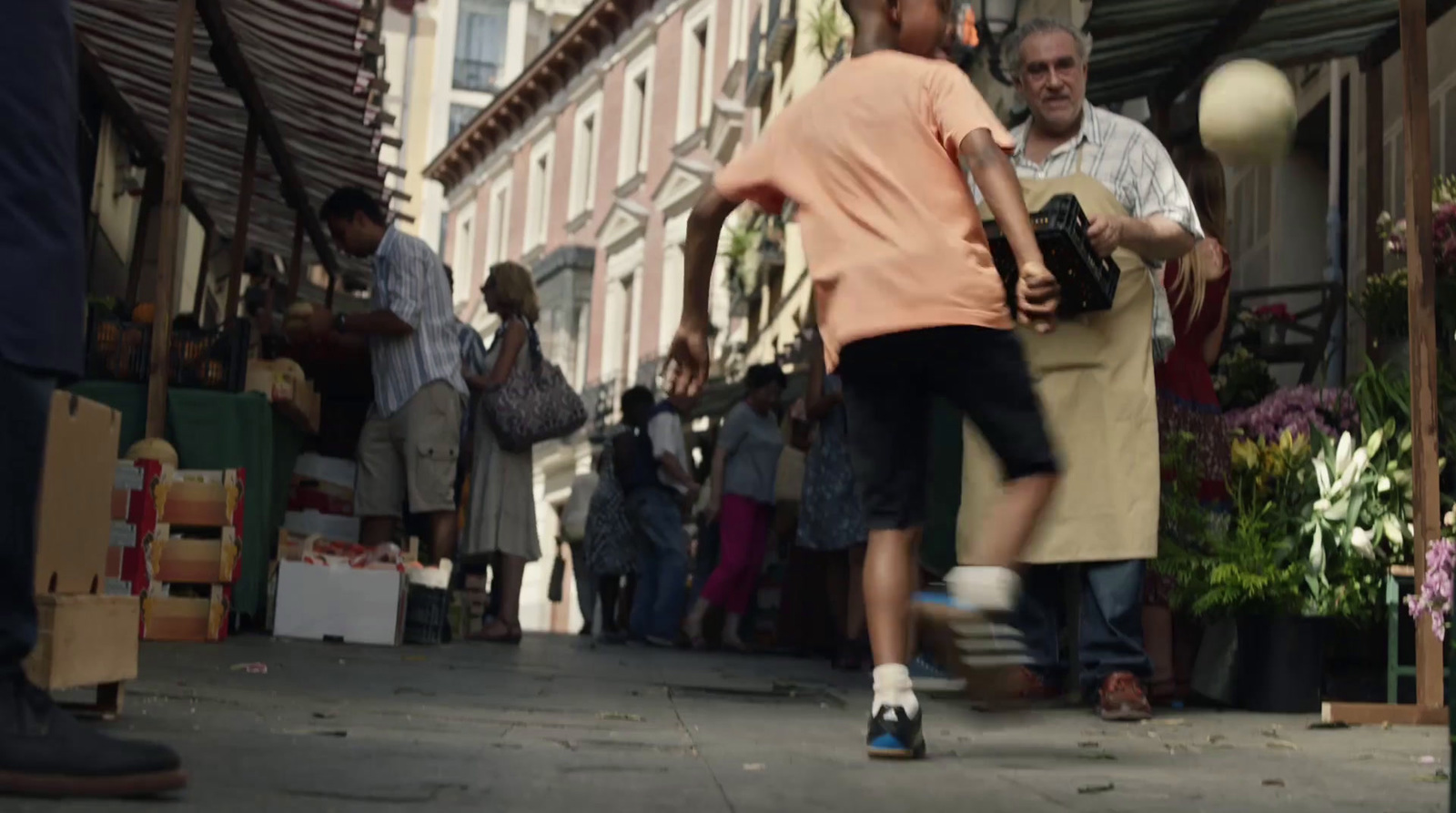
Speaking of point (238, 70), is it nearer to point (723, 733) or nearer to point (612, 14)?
point (723, 733)

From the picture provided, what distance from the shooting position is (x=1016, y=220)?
4840 millimetres

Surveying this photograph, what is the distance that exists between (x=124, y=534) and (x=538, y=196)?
1517 inches

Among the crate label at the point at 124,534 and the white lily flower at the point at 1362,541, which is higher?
the white lily flower at the point at 1362,541

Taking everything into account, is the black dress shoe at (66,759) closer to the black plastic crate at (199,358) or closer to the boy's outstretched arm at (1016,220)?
the boy's outstretched arm at (1016,220)

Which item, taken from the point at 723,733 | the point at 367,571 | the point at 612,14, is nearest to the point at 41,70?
the point at 723,733

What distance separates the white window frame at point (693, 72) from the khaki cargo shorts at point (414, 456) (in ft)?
82.7

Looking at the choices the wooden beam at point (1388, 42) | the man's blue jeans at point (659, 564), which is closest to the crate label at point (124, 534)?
the wooden beam at point (1388, 42)

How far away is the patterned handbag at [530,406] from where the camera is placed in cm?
1166

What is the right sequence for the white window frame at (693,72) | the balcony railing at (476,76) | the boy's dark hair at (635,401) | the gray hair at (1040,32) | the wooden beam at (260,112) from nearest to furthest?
the gray hair at (1040,32), the wooden beam at (260,112), the boy's dark hair at (635,401), the white window frame at (693,72), the balcony railing at (476,76)

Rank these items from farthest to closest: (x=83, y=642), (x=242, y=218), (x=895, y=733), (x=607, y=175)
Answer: (x=607, y=175) < (x=242, y=218) < (x=895, y=733) < (x=83, y=642)

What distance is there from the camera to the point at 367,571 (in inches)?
413

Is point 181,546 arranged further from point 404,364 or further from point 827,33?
point 827,33

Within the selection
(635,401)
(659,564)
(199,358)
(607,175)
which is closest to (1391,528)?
(199,358)

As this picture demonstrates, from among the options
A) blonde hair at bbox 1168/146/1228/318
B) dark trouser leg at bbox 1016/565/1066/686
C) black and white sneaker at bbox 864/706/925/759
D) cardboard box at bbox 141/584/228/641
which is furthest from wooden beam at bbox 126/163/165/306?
black and white sneaker at bbox 864/706/925/759
